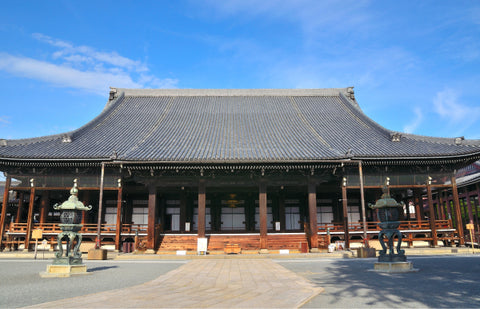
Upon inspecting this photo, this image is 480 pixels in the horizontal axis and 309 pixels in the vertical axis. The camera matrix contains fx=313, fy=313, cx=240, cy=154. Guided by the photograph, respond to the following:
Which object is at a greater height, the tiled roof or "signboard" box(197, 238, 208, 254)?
the tiled roof

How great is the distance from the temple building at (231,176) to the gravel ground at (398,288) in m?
8.45

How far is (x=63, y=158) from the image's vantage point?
66.8 feet

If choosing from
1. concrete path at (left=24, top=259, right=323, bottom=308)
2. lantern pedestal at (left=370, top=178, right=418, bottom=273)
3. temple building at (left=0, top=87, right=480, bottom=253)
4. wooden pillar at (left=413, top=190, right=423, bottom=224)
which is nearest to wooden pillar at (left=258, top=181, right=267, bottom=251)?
temple building at (left=0, top=87, right=480, bottom=253)

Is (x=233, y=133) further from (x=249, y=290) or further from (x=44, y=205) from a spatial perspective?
(x=249, y=290)

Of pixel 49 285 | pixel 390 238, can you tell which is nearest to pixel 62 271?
pixel 49 285

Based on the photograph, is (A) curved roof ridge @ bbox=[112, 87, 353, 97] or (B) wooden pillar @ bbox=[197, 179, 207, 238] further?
(A) curved roof ridge @ bbox=[112, 87, 353, 97]

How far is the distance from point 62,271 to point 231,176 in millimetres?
12389

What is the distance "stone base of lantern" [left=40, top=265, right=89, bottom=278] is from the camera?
11102mm

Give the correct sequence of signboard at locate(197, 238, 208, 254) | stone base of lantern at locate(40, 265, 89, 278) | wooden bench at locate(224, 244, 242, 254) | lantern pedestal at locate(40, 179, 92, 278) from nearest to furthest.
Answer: stone base of lantern at locate(40, 265, 89, 278)
lantern pedestal at locate(40, 179, 92, 278)
signboard at locate(197, 238, 208, 254)
wooden bench at locate(224, 244, 242, 254)

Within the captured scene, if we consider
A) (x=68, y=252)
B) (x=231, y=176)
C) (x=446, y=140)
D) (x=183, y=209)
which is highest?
(x=446, y=140)

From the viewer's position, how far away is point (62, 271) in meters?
11.4

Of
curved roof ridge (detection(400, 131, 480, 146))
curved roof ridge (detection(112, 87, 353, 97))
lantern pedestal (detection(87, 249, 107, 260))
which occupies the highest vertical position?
curved roof ridge (detection(112, 87, 353, 97))

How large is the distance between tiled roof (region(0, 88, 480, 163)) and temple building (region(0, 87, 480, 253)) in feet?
0.33

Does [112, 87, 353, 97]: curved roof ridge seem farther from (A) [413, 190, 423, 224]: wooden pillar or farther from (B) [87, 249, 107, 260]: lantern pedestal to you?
(B) [87, 249, 107, 260]: lantern pedestal
